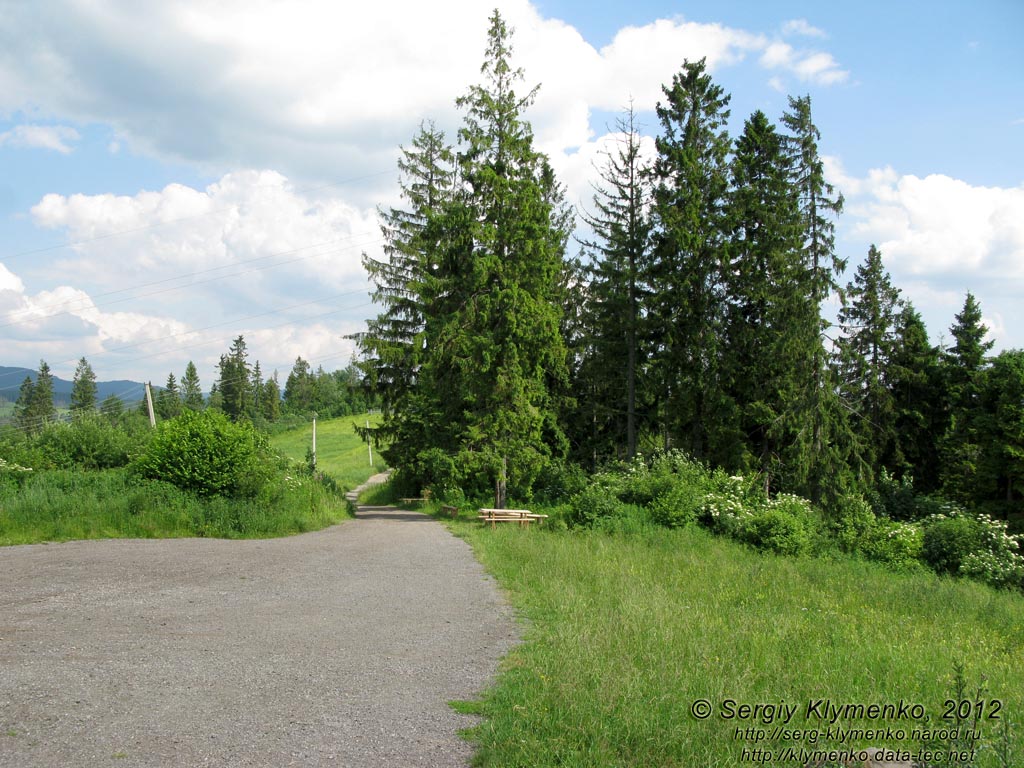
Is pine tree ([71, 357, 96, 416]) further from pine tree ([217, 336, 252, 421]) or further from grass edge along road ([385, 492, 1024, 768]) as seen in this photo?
grass edge along road ([385, 492, 1024, 768])

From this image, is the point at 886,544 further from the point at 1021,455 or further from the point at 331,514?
the point at 331,514

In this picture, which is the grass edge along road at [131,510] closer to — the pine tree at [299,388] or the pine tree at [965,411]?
the pine tree at [965,411]

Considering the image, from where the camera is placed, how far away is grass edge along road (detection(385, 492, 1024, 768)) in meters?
4.70

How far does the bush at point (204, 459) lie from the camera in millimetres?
18156

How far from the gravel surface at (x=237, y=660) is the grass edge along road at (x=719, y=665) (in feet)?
1.93

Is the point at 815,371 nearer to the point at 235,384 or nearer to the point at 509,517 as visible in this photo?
the point at 509,517

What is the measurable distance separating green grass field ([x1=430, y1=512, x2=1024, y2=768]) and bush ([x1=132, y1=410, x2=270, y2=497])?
8.48 meters

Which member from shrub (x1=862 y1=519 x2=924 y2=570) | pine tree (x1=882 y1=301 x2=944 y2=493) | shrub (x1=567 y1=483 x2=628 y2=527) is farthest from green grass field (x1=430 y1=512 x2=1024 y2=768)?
pine tree (x1=882 y1=301 x2=944 y2=493)

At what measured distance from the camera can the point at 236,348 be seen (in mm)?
119375

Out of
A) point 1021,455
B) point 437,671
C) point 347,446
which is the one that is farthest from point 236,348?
point 437,671

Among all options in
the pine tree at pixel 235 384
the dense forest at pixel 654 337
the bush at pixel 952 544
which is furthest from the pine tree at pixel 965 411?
the pine tree at pixel 235 384

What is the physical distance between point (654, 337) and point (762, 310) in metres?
4.77

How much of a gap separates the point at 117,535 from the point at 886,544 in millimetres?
21836

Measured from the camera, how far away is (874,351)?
1496 inches
